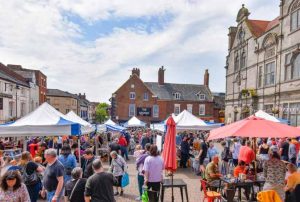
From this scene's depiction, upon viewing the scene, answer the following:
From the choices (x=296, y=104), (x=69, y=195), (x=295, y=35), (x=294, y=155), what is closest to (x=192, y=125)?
(x=294, y=155)

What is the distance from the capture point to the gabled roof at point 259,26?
29314 mm

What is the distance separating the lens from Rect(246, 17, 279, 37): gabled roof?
29.3 meters

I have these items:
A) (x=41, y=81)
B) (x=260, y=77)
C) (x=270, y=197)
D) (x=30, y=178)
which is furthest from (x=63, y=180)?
(x=41, y=81)

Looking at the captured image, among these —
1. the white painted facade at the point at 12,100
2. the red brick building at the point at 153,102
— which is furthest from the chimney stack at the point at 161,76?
the white painted facade at the point at 12,100

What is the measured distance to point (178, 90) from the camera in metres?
50.7

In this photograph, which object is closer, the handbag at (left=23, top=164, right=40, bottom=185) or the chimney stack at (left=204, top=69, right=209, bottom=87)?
the handbag at (left=23, top=164, right=40, bottom=185)

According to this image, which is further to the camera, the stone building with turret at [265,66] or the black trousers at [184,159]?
the stone building with turret at [265,66]

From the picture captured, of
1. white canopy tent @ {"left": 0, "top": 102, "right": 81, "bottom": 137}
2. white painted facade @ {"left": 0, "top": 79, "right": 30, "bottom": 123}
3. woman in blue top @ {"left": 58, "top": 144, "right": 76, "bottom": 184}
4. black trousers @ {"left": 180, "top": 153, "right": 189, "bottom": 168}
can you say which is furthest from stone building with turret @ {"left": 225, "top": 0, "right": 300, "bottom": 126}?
white painted facade @ {"left": 0, "top": 79, "right": 30, "bottom": 123}

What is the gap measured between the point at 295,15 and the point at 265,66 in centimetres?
585

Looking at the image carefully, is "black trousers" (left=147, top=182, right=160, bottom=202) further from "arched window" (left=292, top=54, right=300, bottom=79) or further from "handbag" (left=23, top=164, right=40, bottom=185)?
"arched window" (left=292, top=54, right=300, bottom=79)

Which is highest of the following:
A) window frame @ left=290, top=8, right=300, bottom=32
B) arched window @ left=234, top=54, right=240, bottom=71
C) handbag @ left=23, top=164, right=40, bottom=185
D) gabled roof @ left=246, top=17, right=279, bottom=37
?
gabled roof @ left=246, top=17, right=279, bottom=37

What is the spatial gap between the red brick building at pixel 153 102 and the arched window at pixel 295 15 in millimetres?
28278

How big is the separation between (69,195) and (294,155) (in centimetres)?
1055

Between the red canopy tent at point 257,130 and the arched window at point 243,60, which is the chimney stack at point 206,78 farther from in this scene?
the red canopy tent at point 257,130
